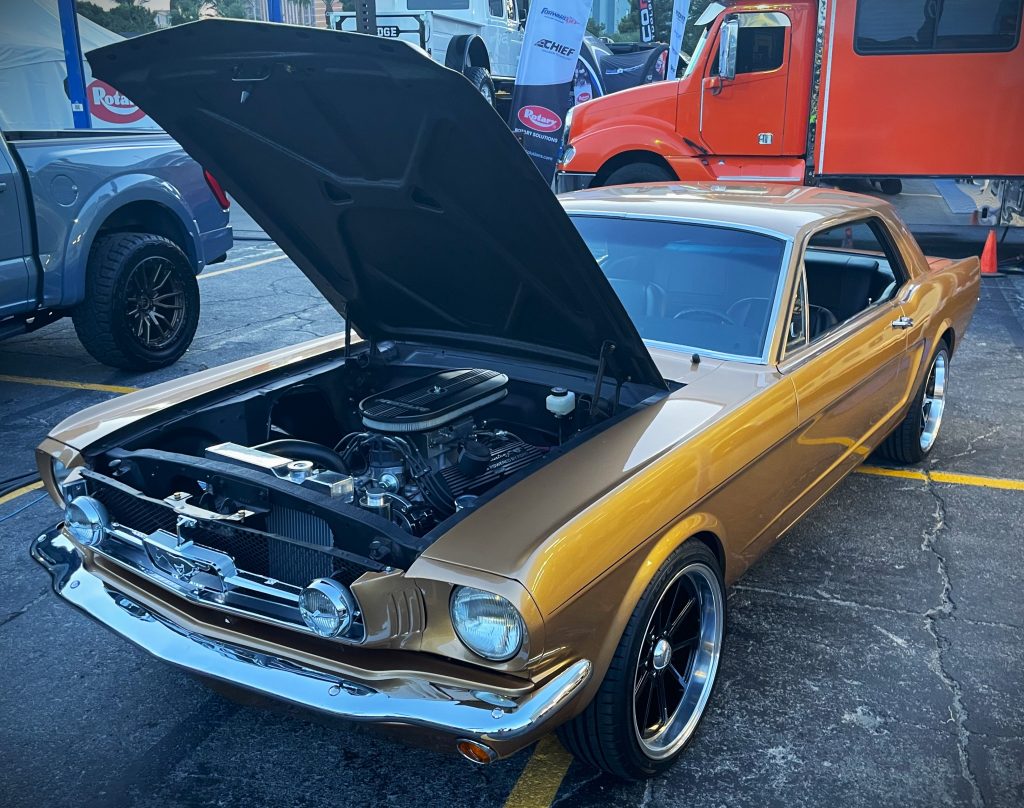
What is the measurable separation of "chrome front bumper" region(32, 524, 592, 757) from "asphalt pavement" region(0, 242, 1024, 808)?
10cm

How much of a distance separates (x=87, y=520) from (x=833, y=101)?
29.0ft

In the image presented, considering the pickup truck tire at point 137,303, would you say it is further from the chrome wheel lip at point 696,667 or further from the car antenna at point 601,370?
the chrome wheel lip at point 696,667

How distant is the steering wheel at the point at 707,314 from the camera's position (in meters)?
3.43

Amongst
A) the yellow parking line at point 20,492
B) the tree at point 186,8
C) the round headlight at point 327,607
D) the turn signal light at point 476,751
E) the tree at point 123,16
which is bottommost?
the yellow parking line at point 20,492

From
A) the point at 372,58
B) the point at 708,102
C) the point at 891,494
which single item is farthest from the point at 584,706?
the point at 708,102

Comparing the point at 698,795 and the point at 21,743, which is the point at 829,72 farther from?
the point at 21,743

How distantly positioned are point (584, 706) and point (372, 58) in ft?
5.39

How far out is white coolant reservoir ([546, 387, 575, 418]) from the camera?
3162mm

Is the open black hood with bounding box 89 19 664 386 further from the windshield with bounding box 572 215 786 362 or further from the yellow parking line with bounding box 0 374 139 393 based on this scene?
the yellow parking line with bounding box 0 374 139 393

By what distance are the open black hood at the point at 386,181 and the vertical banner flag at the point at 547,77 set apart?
8.70 m

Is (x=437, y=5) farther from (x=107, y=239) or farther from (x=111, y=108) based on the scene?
(x=107, y=239)

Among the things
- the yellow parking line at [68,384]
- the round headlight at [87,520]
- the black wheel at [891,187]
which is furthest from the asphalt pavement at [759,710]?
the black wheel at [891,187]

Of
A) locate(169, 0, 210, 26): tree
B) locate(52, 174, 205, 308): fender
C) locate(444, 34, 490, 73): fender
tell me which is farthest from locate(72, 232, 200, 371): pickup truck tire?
locate(169, 0, 210, 26): tree

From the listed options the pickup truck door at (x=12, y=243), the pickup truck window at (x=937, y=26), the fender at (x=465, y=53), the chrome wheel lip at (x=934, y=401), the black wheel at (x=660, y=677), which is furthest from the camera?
the fender at (x=465, y=53)
